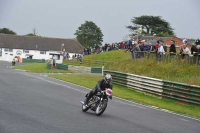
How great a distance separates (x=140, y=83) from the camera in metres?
25.3

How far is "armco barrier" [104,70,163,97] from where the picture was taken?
23.0 m

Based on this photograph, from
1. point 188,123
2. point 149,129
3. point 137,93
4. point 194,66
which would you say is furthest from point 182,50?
point 149,129

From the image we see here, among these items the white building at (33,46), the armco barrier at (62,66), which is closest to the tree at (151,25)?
the white building at (33,46)

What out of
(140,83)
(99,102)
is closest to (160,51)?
(140,83)

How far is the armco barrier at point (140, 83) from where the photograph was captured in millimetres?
23031

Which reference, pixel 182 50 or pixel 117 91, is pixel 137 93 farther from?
pixel 182 50

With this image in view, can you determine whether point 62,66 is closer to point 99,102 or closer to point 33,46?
point 99,102

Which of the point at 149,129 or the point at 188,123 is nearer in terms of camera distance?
the point at 149,129

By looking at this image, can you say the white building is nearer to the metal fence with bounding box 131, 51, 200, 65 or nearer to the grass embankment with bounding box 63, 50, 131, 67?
the grass embankment with bounding box 63, 50, 131, 67

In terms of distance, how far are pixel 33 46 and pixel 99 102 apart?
10345 cm

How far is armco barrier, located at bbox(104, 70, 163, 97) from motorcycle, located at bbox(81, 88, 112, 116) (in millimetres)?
8635

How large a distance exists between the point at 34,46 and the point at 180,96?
97.9 m

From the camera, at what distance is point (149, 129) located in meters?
11.7

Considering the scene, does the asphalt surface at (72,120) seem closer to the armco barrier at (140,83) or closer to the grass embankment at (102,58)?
the armco barrier at (140,83)
